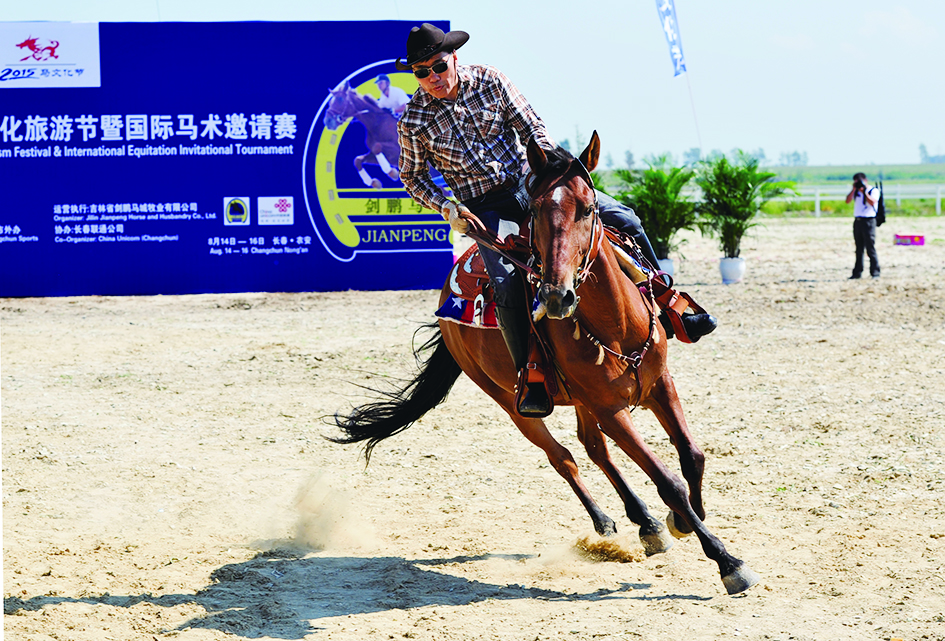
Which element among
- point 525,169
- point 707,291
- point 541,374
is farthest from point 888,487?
point 707,291

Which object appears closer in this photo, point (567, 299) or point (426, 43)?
point (567, 299)

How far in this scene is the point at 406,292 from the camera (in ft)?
55.4

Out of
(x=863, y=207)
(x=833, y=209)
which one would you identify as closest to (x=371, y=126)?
(x=863, y=207)

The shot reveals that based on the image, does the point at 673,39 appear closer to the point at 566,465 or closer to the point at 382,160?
the point at 382,160

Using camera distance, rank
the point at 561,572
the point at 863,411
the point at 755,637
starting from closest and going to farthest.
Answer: the point at 755,637 → the point at 561,572 → the point at 863,411

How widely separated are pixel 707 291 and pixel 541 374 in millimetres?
11841

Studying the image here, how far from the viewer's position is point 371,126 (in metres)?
16.8

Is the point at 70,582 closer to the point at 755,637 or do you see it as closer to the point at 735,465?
the point at 755,637

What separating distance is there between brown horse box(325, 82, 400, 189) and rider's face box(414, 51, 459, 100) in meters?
11.8

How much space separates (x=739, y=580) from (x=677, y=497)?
46cm

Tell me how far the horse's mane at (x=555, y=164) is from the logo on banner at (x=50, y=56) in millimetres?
14573

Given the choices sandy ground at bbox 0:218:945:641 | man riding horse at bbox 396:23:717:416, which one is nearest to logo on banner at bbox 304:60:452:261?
sandy ground at bbox 0:218:945:641

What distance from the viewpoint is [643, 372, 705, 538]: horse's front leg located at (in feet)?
15.9

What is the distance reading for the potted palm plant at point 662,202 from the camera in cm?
1742
